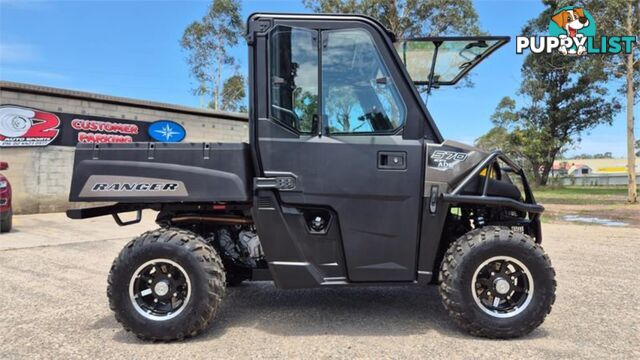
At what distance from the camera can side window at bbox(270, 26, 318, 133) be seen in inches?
147

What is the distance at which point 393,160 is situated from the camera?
3725mm

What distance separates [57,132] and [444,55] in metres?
13.2

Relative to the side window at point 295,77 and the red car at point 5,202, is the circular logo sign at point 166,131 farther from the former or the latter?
the side window at point 295,77

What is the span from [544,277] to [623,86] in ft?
92.7

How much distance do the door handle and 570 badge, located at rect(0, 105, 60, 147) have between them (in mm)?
13032

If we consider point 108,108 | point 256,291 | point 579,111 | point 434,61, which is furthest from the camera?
point 579,111

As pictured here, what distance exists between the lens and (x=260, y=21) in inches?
146

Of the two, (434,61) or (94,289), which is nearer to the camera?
(434,61)

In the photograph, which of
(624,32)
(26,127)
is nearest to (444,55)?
(26,127)

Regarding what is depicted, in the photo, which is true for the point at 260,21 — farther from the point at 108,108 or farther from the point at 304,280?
the point at 108,108

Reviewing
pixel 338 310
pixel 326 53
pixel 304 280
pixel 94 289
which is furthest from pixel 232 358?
pixel 94 289

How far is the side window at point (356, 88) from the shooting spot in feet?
12.3

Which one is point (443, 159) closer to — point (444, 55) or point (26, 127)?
point (444, 55)

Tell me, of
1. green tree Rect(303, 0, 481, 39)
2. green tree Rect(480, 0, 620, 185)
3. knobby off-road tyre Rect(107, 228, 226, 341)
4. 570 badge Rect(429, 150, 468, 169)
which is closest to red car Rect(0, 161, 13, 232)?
knobby off-road tyre Rect(107, 228, 226, 341)
